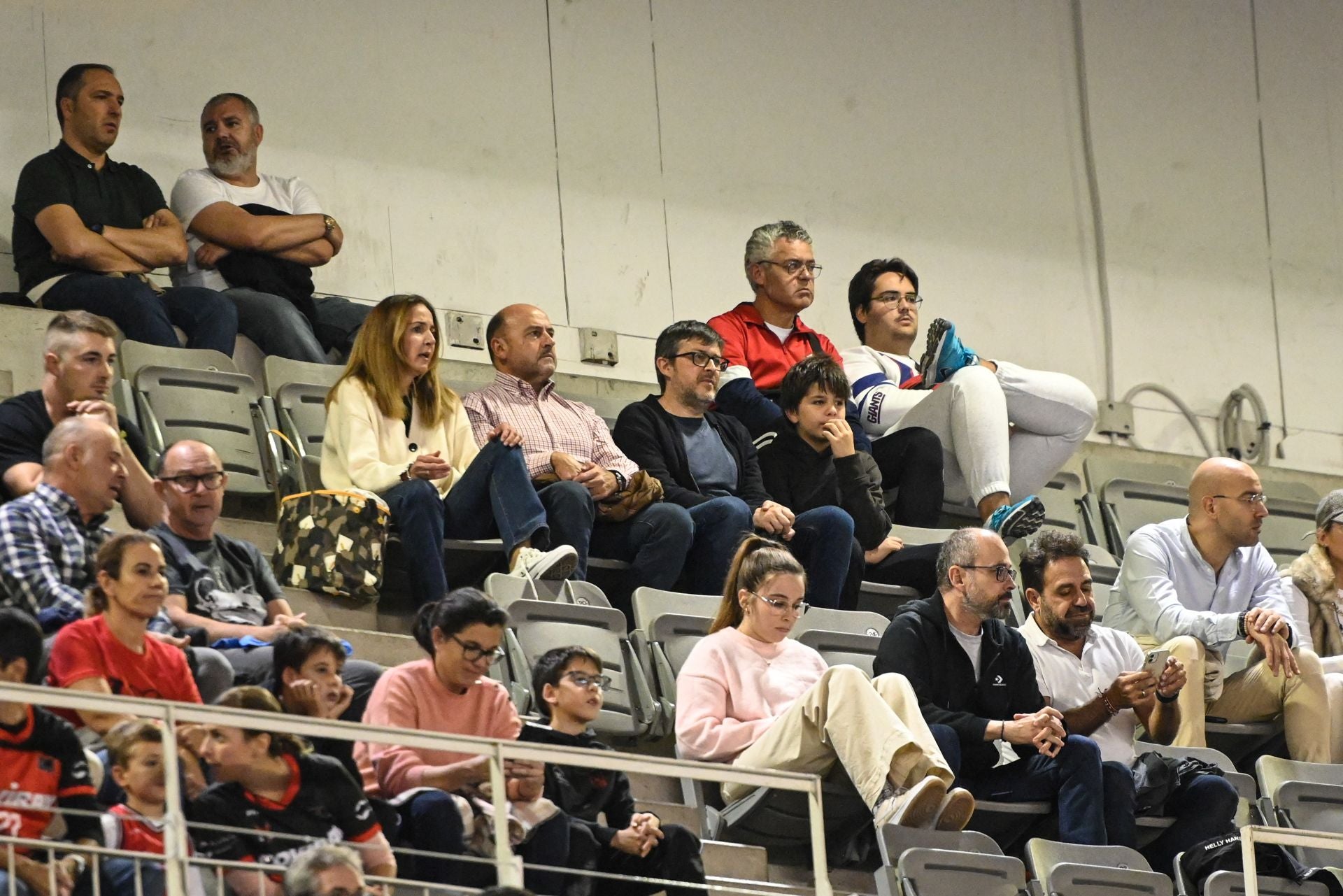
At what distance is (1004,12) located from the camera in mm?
9539

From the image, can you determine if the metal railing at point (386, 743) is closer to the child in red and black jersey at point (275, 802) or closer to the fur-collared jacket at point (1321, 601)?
the child in red and black jersey at point (275, 802)

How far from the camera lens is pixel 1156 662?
235 inches

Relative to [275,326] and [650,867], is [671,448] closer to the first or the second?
[275,326]

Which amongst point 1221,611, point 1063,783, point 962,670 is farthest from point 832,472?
point 1063,783

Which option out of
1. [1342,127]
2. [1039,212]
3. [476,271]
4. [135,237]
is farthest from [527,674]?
[1342,127]

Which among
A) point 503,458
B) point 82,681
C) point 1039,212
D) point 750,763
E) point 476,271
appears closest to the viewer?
point 82,681

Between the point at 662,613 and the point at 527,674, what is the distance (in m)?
0.46

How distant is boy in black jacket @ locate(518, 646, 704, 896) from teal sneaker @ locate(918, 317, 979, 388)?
2.54 meters

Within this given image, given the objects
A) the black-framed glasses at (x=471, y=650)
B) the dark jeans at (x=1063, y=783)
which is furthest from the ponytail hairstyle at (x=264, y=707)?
the dark jeans at (x=1063, y=783)

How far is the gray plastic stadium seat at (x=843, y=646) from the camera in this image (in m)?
5.96

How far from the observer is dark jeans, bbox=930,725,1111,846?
17.7 feet

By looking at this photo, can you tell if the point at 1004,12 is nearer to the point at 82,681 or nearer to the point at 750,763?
the point at 750,763

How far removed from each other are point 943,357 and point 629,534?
1.46m

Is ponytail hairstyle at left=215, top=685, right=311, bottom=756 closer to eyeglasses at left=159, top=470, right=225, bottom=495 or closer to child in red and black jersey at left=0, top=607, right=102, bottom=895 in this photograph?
child in red and black jersey at left=0, top=607, right=102, bottom=895
